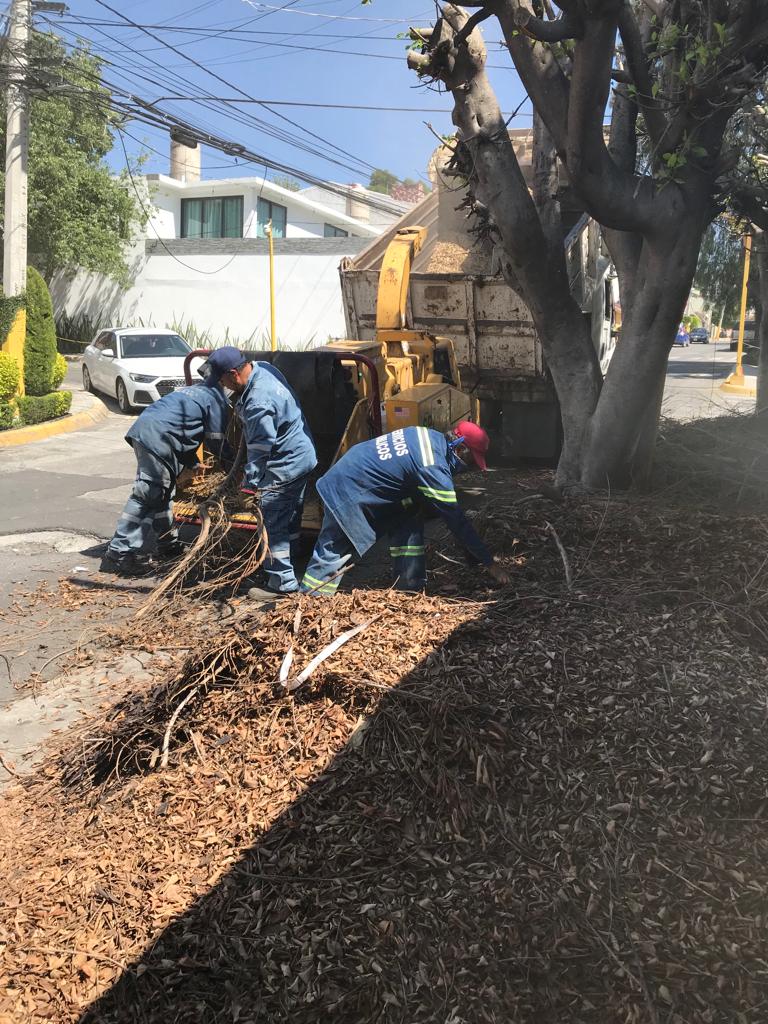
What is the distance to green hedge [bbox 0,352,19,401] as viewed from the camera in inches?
540

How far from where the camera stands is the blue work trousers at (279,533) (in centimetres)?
636

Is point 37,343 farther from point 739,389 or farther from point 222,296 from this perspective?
point 739,389

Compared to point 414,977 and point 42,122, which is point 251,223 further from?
point 414,977

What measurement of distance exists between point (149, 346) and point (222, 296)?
29.1 ft

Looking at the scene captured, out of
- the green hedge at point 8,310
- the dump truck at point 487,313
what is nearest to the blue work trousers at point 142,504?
the dump truck at point 487,313

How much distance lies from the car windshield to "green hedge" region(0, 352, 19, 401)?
12.5 ft

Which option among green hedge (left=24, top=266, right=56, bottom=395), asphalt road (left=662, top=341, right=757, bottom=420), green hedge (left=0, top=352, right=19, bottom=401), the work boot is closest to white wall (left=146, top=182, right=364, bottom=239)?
asphalt road (left=662, top=341, right=757, bottom=420)

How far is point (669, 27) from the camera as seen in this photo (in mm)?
5758

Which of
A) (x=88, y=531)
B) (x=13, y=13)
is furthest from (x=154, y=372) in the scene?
(x=88, y=531)

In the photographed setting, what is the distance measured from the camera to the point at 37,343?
→ 15148mm

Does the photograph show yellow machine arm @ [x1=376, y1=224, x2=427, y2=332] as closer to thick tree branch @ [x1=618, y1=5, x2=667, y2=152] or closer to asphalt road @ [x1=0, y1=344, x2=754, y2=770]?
thick tree branch @ [x1=618, y1=5, x2=667, y2=152]

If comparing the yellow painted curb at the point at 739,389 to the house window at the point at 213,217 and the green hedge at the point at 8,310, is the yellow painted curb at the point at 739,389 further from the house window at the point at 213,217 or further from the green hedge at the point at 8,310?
the house window at the point at 213,217

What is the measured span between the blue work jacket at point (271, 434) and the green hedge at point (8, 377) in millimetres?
8657

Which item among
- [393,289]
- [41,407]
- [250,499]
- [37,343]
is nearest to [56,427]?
[41,407]
